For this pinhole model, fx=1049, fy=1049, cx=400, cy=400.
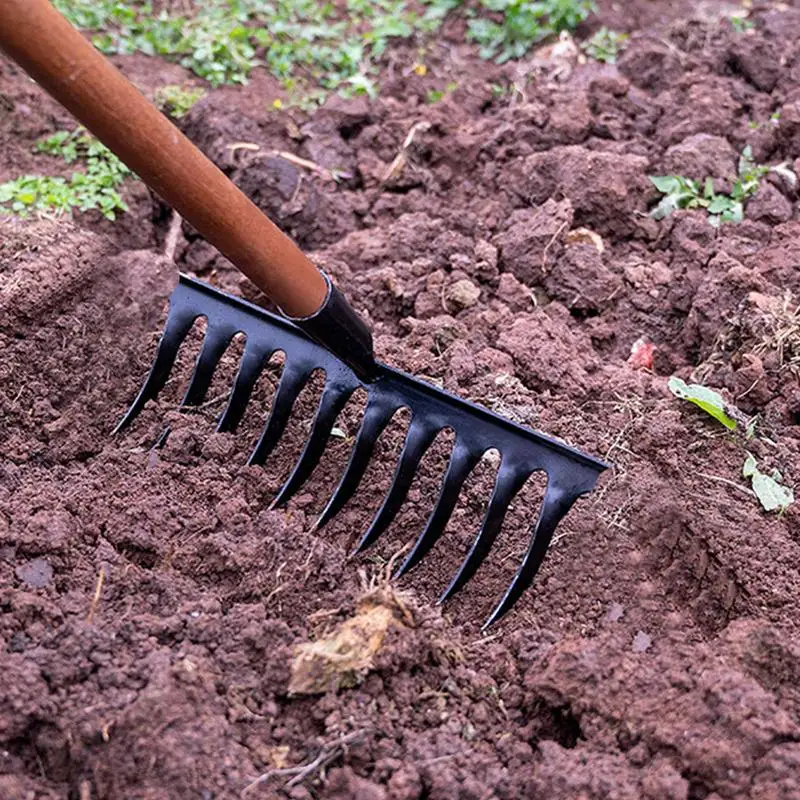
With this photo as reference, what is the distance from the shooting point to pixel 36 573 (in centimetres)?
229

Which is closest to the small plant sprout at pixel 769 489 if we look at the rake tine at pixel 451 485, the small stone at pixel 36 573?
the rake tine at pixel 451 485

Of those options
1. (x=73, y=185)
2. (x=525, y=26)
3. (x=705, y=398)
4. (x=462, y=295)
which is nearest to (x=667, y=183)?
(x=462, y=295)

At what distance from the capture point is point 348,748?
6.62 ft

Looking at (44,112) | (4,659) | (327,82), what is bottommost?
(4,659)

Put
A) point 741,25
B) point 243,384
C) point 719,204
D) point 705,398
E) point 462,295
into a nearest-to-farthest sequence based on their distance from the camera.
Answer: point 705,398
point 243,384
point 462,295
point 719,204
point 741,25

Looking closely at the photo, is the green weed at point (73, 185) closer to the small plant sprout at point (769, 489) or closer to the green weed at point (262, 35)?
the green weed at point (262, 35)

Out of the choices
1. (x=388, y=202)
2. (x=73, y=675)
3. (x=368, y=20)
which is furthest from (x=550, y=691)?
(x=368, y=20)

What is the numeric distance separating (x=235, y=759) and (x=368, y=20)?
3.54 m

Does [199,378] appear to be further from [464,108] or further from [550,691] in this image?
[464,108]

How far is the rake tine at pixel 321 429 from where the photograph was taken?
8.75 ft

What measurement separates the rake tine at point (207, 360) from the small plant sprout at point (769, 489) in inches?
54.5

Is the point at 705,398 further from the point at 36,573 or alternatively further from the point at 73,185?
the point at 73,185

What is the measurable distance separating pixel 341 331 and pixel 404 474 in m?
0.39

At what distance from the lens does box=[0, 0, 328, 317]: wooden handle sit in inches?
77.5
